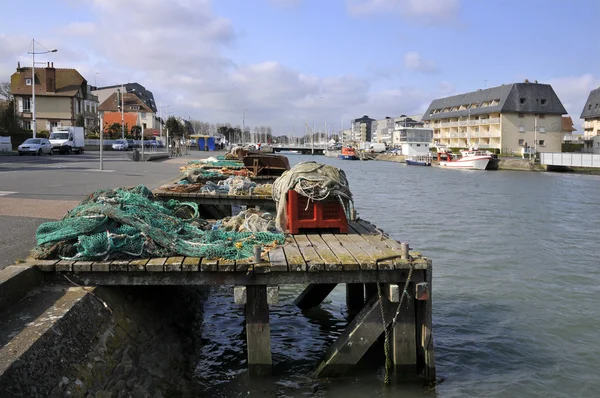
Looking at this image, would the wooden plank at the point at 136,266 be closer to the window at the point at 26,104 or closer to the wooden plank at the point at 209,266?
the wooden plank at the point at 209,266

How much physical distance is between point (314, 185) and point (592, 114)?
115260 millimetres

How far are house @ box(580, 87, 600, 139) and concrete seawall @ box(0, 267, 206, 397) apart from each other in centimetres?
11442

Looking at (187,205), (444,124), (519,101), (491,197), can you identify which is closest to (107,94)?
(444,124)

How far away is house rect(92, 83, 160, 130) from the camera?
359 feet

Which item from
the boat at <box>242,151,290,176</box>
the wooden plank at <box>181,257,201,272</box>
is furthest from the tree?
the wooden plank at <box>181,257,201,272</box>

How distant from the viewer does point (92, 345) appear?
5809 millimetres

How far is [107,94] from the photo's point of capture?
127812 millimetres

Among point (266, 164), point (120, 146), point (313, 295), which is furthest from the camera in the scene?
point (120, 146)

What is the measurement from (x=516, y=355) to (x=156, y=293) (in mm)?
5749

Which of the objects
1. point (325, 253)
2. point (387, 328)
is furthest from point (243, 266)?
point (387, 328)

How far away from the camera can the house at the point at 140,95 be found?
109575 mm

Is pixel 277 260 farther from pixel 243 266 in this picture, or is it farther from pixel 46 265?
pixel 46 265

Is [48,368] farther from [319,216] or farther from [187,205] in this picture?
[187,205]

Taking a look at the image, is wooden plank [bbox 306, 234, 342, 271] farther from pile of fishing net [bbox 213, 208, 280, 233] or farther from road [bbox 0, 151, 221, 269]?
road [bbox 0, 151, 221, 269]
